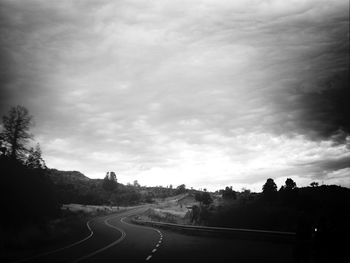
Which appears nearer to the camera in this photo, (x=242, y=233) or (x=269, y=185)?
(x=242, y=233)

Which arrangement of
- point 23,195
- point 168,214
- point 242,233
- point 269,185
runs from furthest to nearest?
point 269,185 → point 168,214 → point 23,195 → point 242,233

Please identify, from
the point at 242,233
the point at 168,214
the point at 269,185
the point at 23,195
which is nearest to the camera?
the point at 242,233

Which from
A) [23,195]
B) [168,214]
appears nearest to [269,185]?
[168,214]

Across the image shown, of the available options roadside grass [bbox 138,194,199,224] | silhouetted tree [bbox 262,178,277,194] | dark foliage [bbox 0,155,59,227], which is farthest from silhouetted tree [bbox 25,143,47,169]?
silhouetted tree [bbox 262,178,277,194]

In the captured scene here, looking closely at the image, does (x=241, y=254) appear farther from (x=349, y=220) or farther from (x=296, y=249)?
(x=349, y=220)

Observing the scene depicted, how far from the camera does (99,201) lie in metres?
116

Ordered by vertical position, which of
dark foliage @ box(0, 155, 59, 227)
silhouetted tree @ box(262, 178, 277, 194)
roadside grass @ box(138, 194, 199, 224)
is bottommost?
roadside grass @ box(138, 194, 199, 224)

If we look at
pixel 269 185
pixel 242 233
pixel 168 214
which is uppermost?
pixel 269 185

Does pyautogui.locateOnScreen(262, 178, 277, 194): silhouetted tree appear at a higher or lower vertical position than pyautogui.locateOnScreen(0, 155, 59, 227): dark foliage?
higher

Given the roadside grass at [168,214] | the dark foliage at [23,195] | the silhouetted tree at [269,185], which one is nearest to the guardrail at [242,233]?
the dark foliage at [23,195]

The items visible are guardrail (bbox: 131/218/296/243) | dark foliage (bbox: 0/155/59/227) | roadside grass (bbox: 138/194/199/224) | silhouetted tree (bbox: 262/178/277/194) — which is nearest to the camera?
guardrail (bbox: 131/218/296/243)

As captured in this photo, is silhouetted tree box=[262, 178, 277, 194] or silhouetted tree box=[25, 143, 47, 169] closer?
silhouetted tree box=[25, 143, 47, 169]

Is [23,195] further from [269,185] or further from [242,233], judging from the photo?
[269,185]

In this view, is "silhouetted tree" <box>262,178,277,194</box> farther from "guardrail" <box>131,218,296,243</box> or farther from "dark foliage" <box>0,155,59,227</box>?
"dark foliage" <box>0,155,59,227</box>
